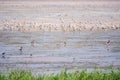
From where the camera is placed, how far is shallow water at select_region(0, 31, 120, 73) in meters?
16.9

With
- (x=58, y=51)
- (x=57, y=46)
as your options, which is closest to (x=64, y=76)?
(x=58, y=51)

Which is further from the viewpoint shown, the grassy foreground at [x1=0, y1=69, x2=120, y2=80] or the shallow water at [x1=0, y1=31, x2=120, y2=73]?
the shallow water at [x1=0, y1=31, x2=120, y2=73]

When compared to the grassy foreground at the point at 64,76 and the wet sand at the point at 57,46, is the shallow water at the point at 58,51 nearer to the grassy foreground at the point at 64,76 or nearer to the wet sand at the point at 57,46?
the wet sand at the point at 57,46

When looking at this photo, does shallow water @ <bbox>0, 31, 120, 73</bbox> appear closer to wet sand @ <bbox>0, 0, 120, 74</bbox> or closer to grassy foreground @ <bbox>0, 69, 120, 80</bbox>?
wet sand @ <bbox>0, 0, 120, 74</bbox>

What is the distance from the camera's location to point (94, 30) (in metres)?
30.1

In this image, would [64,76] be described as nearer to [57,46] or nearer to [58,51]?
[58,51]

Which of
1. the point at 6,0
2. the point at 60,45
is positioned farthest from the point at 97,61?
the point at 6,0

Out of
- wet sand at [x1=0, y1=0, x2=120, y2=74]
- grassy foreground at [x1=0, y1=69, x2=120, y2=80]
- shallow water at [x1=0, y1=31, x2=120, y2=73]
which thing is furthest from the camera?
wet sand at [x1=0, y1=0, x2=120, y2=74]

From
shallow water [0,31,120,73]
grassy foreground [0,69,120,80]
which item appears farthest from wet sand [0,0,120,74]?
grassy foreground [0,69,120,80]

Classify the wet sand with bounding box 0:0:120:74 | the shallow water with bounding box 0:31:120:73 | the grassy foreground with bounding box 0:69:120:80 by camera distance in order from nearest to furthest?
the grassy foreground with bounding box 0:69:120:80 < the shallow water with bounding box 0:31:120:73 < the wet sand with bounding box 0:0:120:74

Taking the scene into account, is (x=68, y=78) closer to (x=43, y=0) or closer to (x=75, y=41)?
(x=75, y=41)

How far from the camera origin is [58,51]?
66.7ft

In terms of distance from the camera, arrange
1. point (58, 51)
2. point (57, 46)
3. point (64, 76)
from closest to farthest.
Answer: point (64, 76)
point (58, 51)
point (57, 46)

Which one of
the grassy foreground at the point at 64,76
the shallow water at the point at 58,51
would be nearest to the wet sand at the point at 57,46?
the shallow water at the point at 58,51
